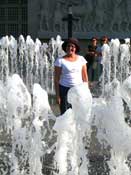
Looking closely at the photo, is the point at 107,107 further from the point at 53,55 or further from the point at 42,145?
the point at 53,55

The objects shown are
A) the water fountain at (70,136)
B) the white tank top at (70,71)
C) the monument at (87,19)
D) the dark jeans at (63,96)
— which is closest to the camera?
the water fountain at (70,136)

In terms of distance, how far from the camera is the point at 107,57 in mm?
19312

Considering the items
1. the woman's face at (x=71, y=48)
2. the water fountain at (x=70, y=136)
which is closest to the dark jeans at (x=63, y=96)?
the water fountain at (x=70, y=136)

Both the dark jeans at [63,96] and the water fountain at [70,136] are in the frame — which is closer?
the water fountain at [70,136]

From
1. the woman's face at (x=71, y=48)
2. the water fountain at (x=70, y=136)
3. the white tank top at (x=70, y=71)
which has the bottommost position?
the water fountain at (x=70, y=136)

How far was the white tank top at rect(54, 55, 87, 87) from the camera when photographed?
23.7 ft

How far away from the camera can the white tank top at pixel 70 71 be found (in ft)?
23.7

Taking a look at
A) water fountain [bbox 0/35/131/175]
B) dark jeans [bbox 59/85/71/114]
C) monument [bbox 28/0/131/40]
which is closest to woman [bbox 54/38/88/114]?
dark jeans [bbox 59/85/71/114]

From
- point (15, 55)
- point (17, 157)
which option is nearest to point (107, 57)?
point (15, 55)

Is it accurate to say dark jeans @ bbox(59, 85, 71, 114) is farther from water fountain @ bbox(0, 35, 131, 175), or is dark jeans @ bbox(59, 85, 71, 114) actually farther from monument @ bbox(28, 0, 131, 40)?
monument @ bbox(28, 0, 131, 40)

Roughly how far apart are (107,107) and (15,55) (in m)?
17.3

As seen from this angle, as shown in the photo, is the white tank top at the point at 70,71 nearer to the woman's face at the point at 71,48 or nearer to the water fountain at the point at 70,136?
the woman's face at the point at 71,48

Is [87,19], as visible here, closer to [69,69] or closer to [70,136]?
[69,69]

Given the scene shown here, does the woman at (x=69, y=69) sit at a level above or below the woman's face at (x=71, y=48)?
below
